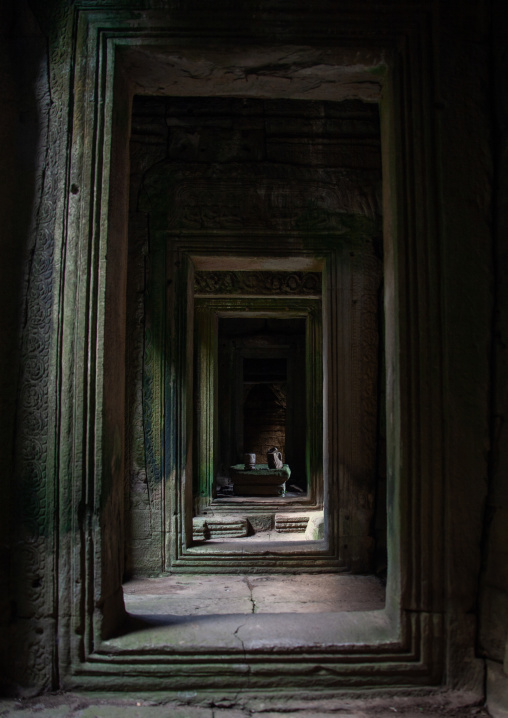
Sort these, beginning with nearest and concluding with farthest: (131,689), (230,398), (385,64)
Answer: (131,689), (385,64), (230,398)

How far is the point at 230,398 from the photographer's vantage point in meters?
10.0

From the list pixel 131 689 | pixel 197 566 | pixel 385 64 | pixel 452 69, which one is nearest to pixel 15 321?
pixel 131 689

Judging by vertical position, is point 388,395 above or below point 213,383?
below

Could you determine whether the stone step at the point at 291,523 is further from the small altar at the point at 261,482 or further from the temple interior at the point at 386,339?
the temple interior at the point at 386,339

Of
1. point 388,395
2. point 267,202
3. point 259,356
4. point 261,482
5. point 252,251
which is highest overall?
point 267,202

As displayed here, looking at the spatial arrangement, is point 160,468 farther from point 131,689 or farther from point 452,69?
point 452,69

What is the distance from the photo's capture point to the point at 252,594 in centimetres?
355

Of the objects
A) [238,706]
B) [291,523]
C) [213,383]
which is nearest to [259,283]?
[213,383]

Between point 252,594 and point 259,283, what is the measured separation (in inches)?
132

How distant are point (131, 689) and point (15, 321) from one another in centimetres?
157

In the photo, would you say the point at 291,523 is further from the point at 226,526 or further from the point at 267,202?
the point at 267,202

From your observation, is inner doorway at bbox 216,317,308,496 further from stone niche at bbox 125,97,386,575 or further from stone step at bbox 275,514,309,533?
stone niche at bbox 125,97,386,575

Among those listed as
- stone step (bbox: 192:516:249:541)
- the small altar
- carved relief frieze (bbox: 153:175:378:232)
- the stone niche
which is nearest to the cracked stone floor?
the stone niche

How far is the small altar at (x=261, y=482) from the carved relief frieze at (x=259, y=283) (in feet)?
10.8
